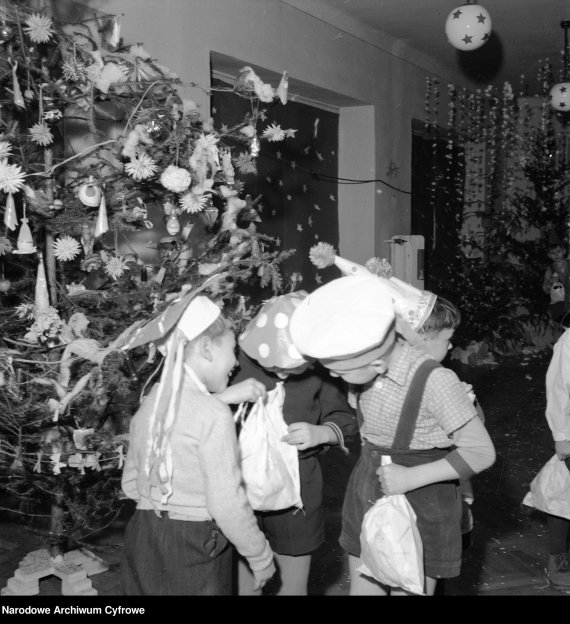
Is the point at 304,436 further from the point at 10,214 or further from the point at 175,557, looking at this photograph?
the point at 10,214

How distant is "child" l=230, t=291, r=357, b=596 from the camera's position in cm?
203

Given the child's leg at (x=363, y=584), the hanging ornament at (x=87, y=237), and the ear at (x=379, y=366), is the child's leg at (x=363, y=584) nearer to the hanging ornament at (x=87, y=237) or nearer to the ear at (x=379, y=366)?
the ear at (x=379, y=366)

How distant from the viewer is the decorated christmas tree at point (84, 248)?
8.18 ft

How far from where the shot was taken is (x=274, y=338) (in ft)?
6.30

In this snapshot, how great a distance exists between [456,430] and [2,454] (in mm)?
1635

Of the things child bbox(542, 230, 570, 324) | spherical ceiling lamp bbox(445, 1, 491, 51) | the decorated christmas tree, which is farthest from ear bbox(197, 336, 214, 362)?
child bbox(542, 230, 570, 324)

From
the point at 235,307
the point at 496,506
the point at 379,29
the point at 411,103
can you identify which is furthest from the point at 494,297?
the point at 235,307

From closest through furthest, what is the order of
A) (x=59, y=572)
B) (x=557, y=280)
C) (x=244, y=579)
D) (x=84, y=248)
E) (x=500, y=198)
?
(x=244, y=579) < (x=84, y=248) < (x=59, y=572) < (x=557, y=280) < (x=500, y=198)

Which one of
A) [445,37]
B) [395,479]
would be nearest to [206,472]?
[395,479]

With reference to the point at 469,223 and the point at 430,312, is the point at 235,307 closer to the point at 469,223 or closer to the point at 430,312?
the point at 430,312

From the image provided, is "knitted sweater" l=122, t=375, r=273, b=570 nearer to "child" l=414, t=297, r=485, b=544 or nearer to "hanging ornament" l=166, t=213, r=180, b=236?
"child" l=414, t=297, r=485, b=544

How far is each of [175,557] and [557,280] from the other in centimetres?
720

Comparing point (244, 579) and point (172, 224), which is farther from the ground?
point (172, 224)

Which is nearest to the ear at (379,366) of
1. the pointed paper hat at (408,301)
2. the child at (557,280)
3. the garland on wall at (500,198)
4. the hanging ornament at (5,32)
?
the pointed paper hat at (408,301)
